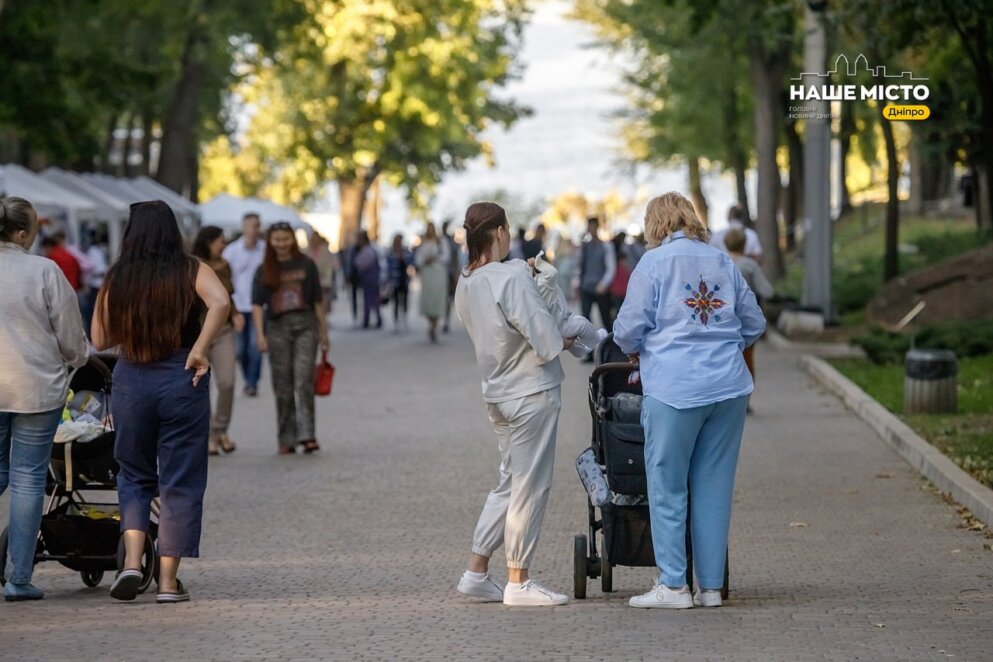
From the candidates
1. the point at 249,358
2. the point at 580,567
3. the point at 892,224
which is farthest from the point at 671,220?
the point at 892,224

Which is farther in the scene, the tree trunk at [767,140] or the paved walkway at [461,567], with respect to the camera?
the tree trunk at [767,140]

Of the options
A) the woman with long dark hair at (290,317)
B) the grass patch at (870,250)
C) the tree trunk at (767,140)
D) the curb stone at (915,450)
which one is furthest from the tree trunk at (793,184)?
the woman with long dark hair at (290,317)

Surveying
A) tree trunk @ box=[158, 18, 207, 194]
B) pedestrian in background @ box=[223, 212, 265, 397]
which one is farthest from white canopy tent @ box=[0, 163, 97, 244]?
pedestrian in background @ box=[223, 212, 265, 397]

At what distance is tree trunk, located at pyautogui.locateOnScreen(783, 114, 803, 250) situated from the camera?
44.8 meters

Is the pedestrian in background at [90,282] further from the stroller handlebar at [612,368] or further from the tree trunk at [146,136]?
the tree trunk at [146,136]

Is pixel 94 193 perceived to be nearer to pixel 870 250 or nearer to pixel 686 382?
pixel 870 250

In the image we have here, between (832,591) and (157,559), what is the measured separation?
9.81ft

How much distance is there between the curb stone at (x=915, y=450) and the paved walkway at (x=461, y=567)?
15cm

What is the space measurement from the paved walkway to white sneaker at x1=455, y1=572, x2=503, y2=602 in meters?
0.07

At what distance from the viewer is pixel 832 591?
28.1 ft

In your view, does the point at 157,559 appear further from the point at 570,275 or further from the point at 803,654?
the point at 570,275

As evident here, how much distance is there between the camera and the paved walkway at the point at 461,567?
7262mm

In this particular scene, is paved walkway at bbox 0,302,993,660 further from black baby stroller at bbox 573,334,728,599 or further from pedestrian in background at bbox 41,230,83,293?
pedestrian in background at bbox 41,230,83,293

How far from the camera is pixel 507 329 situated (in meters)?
8.17
